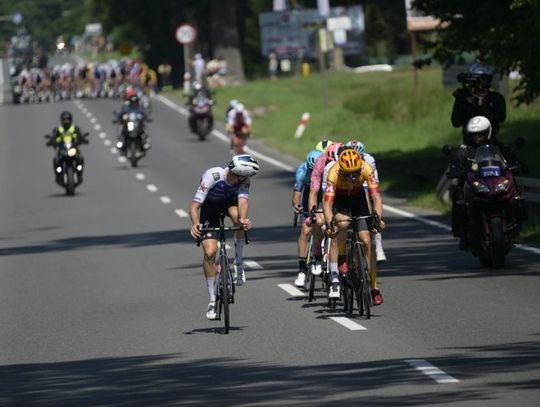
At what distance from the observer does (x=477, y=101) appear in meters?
22.9

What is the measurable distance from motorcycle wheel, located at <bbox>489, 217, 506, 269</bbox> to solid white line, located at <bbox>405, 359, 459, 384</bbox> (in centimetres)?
689

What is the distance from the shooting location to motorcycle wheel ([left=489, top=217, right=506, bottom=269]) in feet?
63.8

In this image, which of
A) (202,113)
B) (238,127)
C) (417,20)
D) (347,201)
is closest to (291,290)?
(347,201)

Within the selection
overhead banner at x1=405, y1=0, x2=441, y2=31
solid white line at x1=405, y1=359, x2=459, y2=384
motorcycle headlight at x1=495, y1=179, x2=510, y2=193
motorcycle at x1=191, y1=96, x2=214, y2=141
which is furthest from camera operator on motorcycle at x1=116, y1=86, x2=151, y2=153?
solid white line at x1=405, y1=359, x2=459, y2=384

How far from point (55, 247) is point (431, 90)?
30.1m

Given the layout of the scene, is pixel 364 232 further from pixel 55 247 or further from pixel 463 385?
pixel 55 247

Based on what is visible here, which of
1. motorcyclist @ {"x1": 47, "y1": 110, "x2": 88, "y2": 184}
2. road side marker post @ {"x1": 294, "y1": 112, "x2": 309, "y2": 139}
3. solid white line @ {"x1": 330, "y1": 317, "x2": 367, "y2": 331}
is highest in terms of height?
solid white line @ {"x1": 330, "y1": 317, "x2": 367, "y2": 331}

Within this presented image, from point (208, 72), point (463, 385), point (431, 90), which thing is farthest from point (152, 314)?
point (208, 72)

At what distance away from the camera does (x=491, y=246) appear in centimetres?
1977

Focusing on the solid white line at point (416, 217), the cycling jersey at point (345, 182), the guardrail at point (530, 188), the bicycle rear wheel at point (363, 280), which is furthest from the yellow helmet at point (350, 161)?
the solid white line at point (416, 217)

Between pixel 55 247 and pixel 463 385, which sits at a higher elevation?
pixel 463 385

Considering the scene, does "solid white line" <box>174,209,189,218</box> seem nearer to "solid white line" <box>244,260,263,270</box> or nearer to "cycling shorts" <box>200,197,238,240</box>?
"solid white line" <box>244,260,263,270</box>

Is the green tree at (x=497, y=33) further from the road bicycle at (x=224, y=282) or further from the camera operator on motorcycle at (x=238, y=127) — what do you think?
the road bicycle at (x=224, y=282)

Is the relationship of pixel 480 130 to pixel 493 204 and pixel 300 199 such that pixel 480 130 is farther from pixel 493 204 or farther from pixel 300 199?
pixel 300 199
